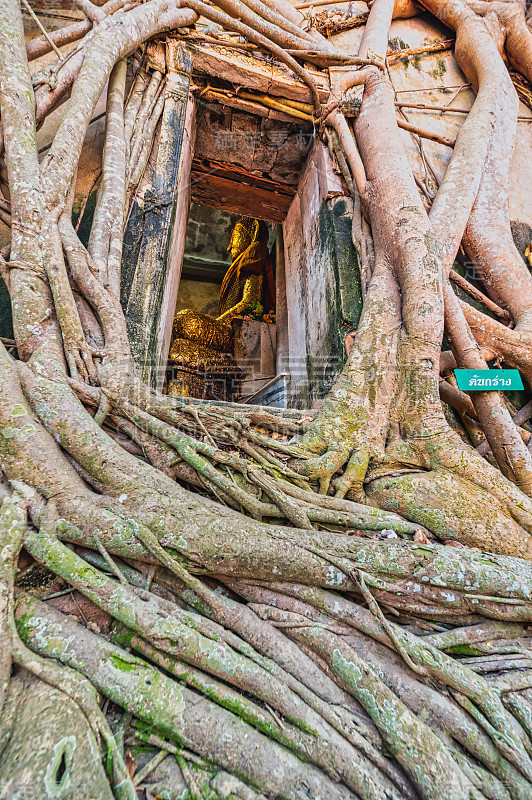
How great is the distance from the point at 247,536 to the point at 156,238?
7.90 feet

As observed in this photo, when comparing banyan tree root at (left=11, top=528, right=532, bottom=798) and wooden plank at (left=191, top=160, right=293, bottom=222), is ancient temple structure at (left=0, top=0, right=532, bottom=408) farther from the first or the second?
banyan tree root at (left=11, top=528, right=532, bottom=798)

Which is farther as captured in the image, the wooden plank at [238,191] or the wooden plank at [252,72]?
the wooden plank at [238,191]

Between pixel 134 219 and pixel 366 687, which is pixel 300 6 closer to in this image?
pixel 134 219

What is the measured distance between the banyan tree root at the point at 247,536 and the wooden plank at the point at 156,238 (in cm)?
20

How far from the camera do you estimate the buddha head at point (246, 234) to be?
311 inches

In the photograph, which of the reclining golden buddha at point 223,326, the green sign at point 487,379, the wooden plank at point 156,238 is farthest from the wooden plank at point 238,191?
the green sign at point 487,379

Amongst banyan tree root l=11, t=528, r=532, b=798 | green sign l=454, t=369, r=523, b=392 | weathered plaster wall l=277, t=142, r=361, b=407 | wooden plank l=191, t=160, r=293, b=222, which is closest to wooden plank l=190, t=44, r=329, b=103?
weathered plaster wall l=277, t=142, r=361, b=407

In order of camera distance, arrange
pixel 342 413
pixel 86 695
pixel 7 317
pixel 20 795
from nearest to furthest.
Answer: pixel 20 795, pixel 86 695, pixel 342 413, pixel 7 317

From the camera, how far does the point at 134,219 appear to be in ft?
9.45

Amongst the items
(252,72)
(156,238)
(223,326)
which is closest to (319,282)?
(156,238)

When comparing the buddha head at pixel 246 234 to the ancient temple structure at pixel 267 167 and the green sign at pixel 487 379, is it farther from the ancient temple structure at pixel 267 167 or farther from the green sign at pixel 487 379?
the green sign at pixel 487 379

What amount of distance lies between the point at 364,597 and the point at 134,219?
9.62ft

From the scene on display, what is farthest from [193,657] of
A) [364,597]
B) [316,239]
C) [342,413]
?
[316,239]

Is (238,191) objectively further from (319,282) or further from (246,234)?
(246,234)
